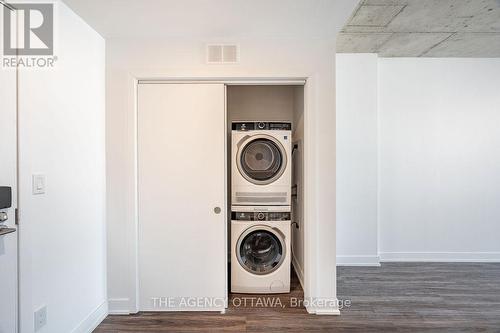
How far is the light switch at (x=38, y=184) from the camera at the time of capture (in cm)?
168

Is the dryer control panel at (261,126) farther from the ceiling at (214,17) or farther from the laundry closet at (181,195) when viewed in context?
the ceiling at (214,17)

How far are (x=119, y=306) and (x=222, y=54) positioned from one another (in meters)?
2.41

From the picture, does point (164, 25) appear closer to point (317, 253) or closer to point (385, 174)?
point (317, 253)

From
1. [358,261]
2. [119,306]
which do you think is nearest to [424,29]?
[358,261]

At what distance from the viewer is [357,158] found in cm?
368

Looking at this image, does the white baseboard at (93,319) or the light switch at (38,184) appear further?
the white baseboard at (93,319)

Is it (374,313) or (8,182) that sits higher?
(8,182)

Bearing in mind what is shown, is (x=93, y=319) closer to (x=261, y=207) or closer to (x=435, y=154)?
(x=261, y=207)

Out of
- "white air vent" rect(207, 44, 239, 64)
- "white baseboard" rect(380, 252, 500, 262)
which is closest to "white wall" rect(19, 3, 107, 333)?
"white air vent" rect(207, 44, 239, 64)

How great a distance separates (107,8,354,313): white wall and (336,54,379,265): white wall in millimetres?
1301

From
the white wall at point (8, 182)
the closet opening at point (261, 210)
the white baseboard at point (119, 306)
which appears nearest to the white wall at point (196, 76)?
the white baseboard at point (119, 306)

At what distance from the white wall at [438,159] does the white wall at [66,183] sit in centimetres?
339

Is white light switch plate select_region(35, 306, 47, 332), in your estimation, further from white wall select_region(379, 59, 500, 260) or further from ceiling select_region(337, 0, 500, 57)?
white wall select_region(379, 59, 500, 260)

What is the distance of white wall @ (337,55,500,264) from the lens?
Result: 3805mm
